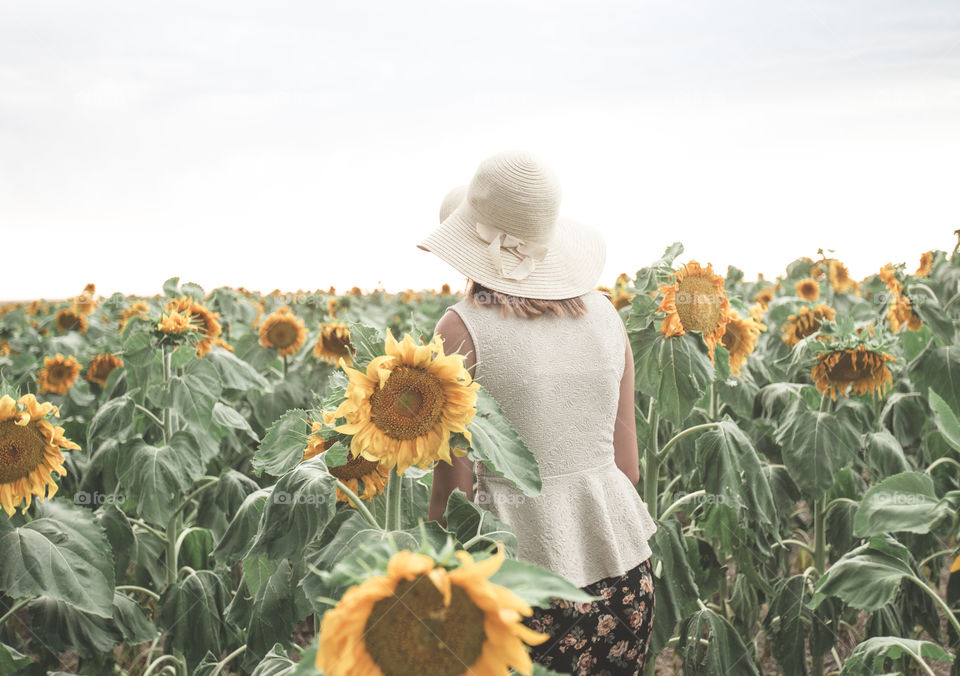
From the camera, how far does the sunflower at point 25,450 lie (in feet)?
7.20

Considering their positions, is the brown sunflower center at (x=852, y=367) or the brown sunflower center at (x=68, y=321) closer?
the brown sunflower center at (x=852, y=367)

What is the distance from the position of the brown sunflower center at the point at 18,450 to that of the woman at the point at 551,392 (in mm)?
1162

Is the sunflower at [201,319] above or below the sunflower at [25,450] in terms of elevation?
below

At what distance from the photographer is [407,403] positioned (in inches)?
57.0

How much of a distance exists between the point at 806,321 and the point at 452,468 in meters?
3.43

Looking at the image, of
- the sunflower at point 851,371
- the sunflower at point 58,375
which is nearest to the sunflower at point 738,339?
the sunflower at point 851,371

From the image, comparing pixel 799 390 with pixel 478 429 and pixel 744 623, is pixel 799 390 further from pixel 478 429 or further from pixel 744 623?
pixel 478 429

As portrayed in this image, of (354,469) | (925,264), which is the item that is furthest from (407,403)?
(925,264)

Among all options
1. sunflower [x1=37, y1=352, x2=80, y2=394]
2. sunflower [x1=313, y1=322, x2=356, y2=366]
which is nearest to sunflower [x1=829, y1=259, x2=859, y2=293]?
sunflower [x1=313, y1=322, x2=356, y2=366]

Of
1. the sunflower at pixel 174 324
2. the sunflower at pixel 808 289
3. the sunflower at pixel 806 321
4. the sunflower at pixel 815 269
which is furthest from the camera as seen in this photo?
the sunflower at pixel 815 269

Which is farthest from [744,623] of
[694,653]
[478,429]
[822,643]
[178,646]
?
[478,429]

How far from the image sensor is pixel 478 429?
1538mm

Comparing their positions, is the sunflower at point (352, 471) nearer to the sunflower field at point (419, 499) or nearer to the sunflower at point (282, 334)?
the sunflower field at point (419, 499)

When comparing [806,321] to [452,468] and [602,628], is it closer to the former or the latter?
[602,628]
